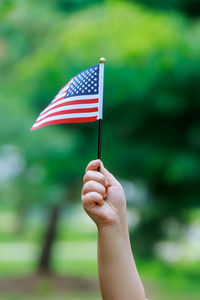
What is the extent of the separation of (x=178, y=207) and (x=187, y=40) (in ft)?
10.2

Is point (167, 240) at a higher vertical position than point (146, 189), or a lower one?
lower

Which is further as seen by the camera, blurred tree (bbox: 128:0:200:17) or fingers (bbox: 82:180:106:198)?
blurred tree (bbox: 128:0:200:17)

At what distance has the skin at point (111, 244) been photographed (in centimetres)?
A: 173

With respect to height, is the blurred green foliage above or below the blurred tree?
below

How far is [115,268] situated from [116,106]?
196 inches

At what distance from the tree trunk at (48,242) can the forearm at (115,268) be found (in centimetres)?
858

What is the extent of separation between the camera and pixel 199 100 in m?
6.56

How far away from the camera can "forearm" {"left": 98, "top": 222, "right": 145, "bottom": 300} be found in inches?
68.4

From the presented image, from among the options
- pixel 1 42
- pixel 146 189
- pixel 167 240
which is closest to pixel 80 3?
pixel 1 42

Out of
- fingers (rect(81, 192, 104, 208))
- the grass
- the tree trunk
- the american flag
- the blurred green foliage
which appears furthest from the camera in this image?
the tree trunk

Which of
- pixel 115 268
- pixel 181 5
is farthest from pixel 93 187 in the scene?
pixel 181 5

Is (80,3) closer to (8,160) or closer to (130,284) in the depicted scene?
(8,160)

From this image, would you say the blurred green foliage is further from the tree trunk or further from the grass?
the tree trunk

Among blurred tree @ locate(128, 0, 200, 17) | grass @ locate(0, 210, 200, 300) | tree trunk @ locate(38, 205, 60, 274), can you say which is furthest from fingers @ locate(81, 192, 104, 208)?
tree trunk @ locate(38, 205, 60, 274)
